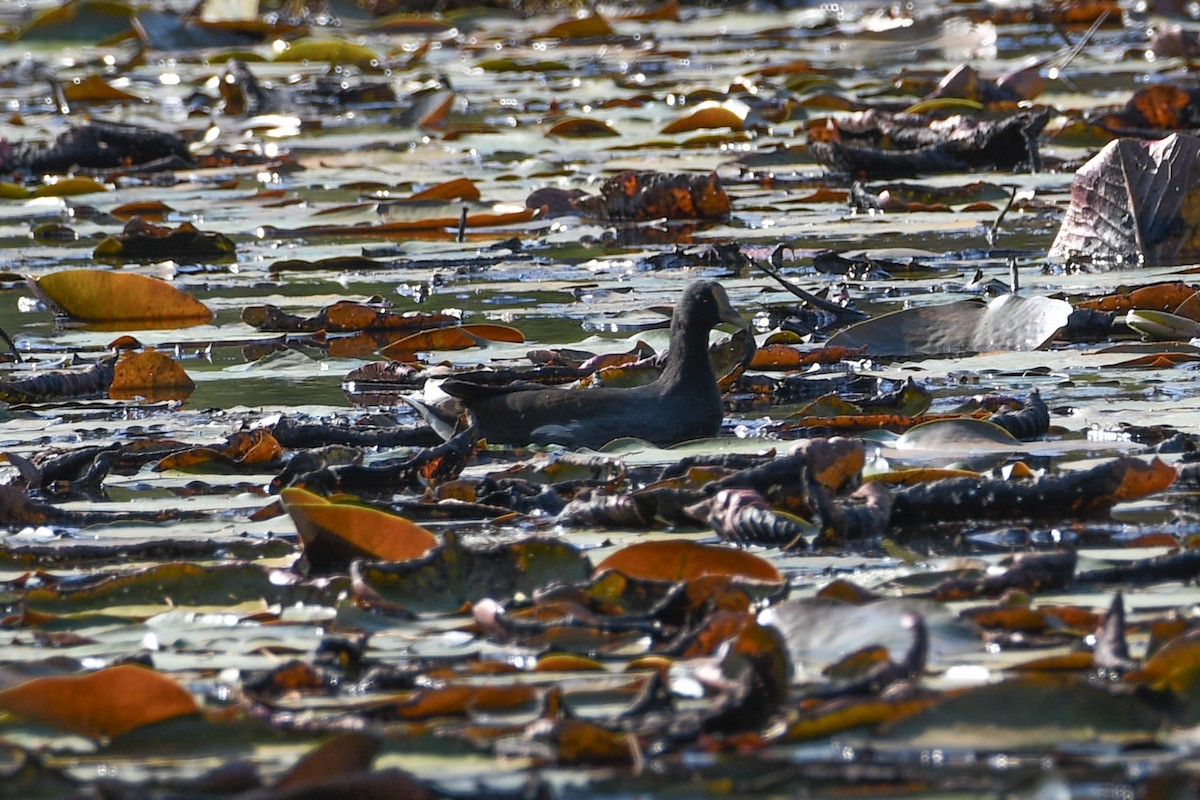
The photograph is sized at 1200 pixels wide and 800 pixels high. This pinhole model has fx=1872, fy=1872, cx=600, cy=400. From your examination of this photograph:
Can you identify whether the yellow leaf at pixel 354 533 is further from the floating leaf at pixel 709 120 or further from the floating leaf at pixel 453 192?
the floating leaf at pixel 709 120

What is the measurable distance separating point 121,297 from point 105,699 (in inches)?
134

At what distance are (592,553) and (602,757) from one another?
830 mm

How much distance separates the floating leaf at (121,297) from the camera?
210 inches

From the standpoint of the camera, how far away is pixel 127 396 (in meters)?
4.34

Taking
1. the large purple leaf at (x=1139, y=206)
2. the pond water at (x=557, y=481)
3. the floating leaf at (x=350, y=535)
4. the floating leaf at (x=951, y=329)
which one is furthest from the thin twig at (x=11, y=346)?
the large purple leaf at (x=1139, y=206)

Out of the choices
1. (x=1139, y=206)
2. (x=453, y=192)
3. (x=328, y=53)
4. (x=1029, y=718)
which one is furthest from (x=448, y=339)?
(x=328, y=53)

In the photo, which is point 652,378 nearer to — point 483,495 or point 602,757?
point 483,495

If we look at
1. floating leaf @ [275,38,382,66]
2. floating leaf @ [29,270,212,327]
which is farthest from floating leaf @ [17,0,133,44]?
floating leaf @ [29,270,212,327]

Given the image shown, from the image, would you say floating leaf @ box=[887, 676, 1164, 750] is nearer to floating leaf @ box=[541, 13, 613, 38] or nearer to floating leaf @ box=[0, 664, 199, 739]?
floating leaf @ box=[0, 664, 199, 739]

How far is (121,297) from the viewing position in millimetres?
5367

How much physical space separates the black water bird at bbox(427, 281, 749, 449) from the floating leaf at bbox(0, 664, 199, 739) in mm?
1661

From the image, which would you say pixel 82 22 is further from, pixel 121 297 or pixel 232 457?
pixel 232 457

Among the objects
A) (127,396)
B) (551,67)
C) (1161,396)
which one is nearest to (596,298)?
(127,396)

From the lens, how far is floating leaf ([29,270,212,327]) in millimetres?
5324
